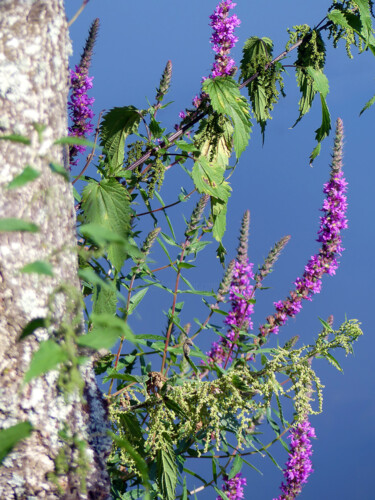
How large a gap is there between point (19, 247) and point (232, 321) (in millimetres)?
1658

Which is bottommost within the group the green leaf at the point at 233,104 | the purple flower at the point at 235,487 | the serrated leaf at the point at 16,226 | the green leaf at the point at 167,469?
the serrated leaf at the point at 16,226

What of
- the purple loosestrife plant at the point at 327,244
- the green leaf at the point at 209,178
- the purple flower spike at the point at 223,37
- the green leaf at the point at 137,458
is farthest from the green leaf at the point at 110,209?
the purple loosestrife plant at the point at 327,244

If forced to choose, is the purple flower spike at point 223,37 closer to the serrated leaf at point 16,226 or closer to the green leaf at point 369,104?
the green leaf at point 369,104

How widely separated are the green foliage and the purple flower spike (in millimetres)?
62

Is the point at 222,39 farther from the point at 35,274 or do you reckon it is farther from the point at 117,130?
the point at 35,274

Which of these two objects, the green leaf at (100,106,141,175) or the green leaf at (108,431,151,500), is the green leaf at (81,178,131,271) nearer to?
the green leaf at (100,106,141,175)

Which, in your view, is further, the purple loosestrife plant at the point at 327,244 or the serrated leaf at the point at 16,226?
the purple loosestrife plant at the point at 327,244

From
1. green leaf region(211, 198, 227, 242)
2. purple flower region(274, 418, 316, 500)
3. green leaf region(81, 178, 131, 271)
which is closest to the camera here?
green leaf region(81, 178, 131, 271)

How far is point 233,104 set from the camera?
1772 millimetres

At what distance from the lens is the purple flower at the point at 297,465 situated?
2.63m

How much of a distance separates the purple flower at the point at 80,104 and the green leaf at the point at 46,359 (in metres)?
1.85

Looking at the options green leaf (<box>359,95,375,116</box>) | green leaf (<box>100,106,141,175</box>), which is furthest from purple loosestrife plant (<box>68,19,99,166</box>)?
green leaf (<box>359,95,375,116</box>)

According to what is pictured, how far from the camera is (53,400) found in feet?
2.95

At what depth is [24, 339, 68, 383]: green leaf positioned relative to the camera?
21.1 inches
